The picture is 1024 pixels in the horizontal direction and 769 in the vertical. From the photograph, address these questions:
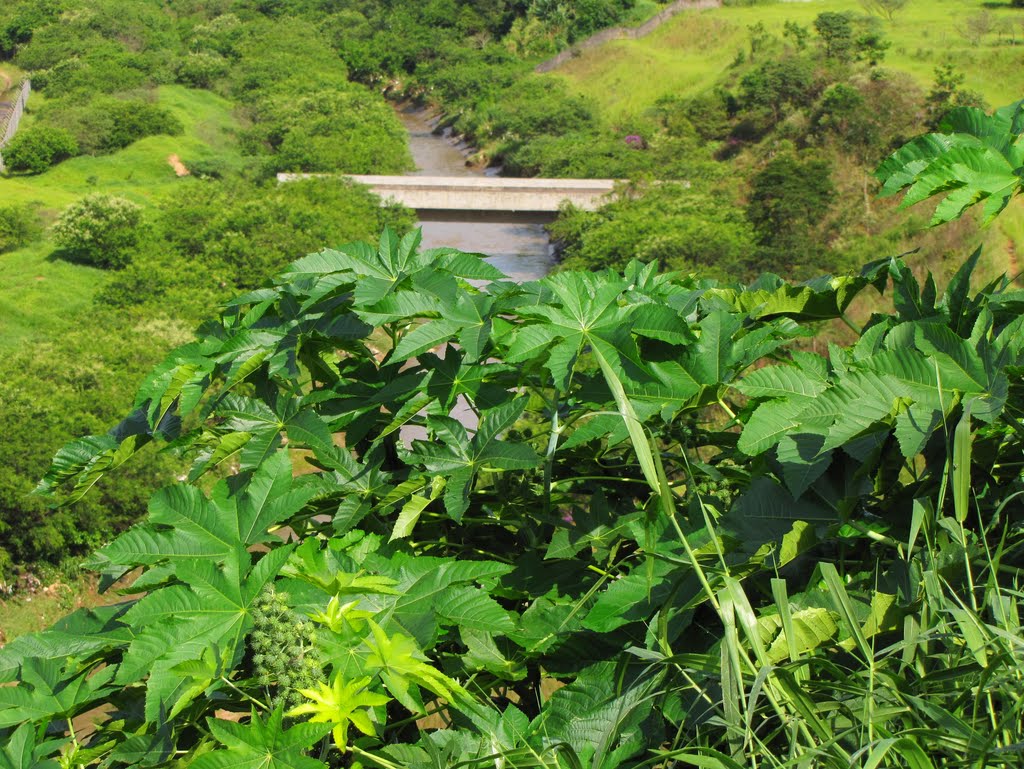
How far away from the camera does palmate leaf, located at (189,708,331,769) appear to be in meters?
0.84

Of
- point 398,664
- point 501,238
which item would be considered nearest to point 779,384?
point 398,664

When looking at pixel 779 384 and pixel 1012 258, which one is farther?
pixel 1012 258

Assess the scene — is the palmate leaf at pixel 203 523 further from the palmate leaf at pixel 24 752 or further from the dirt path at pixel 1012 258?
the dirt path at pixel 1012 258

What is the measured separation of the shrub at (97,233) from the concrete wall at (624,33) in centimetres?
1930

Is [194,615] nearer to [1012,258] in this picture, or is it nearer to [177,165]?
[1012,258]

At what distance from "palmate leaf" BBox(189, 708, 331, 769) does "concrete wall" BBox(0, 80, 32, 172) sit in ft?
82.0

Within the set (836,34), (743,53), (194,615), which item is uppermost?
(194,615)

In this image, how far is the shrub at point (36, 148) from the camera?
22062 mm

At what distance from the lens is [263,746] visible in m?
0.86

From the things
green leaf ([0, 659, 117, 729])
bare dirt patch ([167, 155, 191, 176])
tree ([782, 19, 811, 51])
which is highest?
green leaf ([0, 659, 117, 729])

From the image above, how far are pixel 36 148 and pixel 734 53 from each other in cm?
1772

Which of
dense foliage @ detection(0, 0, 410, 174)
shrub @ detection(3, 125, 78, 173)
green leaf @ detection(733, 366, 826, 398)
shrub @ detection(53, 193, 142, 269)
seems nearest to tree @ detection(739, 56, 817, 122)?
dense foliage @ detection(0, 0, 410, 174)

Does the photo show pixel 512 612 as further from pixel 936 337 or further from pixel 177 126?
pixel 177 126

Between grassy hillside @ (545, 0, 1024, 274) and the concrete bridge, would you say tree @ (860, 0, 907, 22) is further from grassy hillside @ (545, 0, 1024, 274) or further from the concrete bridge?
the concrete bridge
